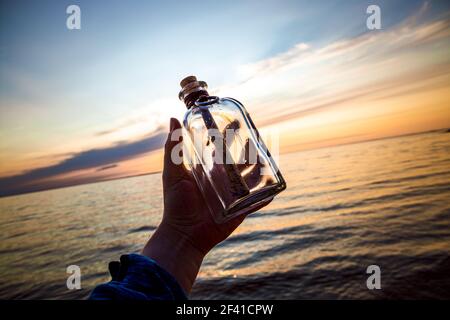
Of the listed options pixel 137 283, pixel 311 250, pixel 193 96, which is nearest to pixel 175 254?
pixel 137 283

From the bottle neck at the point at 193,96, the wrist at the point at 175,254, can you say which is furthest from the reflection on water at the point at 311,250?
the bottle neck at the point at 193,96

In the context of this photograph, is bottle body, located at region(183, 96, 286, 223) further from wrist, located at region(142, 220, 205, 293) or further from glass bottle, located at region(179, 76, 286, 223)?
wrist, located at region(142, 220, 205, 293)

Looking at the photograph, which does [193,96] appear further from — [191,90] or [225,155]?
[225,155]

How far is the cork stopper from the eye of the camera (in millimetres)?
1632

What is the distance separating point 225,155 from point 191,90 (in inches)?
16.1

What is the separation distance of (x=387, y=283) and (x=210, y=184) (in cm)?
341

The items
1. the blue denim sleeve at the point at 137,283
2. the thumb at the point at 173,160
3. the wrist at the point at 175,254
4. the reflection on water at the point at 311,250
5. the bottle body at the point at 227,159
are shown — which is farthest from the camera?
the reflection on water at the point at 311,250

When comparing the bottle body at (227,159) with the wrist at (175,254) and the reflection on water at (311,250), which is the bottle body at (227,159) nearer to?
the wrist at (175,254)

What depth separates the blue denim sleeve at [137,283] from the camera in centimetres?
93

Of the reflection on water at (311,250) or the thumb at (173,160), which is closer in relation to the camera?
the thumb at (173,160)

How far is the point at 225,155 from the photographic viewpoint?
65.4 inches
